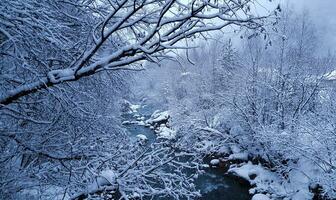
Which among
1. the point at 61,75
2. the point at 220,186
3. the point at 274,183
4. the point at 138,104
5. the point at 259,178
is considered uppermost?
the point at 61,75

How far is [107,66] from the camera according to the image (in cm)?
225

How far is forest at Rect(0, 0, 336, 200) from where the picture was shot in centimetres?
226

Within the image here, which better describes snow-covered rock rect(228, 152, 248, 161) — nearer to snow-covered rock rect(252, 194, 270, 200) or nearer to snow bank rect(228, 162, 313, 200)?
snow bank rect(228, 162, 313, 200)

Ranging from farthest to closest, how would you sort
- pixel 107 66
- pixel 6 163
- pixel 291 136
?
pixel 291 136, pixel 6 163, pixel 107 66

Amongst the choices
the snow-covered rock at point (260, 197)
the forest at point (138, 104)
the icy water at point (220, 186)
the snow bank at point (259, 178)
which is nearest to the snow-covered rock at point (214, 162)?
the forest at point (138, 104)

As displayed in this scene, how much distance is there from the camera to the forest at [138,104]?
2264 mm

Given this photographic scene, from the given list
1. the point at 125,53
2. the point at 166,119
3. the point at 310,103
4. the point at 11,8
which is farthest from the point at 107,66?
the point at 166,119

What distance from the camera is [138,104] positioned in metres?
12.6

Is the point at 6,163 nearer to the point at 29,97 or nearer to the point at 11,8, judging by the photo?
the point at 29,97

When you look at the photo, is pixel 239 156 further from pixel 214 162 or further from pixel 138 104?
pixel 138 104

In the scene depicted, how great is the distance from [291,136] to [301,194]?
92.4 inches

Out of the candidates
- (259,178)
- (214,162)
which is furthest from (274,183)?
(214,162)

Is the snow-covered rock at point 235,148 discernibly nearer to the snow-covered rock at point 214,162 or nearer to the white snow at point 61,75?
the snow-covered rock at point 214,162

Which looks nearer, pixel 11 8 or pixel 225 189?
pixel 11 8
